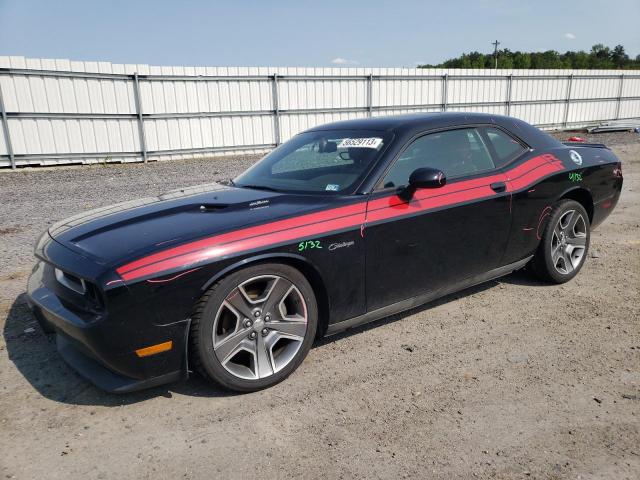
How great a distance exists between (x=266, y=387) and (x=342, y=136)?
1994 millimetres

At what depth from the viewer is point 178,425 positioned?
2621 millimetres

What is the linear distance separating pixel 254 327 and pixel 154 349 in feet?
1.87

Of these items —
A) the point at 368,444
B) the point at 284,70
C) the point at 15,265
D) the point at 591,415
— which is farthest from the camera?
the point at 284,70

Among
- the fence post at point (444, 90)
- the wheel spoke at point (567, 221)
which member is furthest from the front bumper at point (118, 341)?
the fence post at point (444, 90)

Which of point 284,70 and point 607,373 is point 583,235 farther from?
point 284,70

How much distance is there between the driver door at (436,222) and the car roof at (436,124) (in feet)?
0.30

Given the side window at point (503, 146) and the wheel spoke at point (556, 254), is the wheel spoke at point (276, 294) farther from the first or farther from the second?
the wheel spoke at point (556, 254)

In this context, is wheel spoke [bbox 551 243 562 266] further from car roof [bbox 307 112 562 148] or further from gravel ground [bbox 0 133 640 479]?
car roof [bbox 307 112 562 148]

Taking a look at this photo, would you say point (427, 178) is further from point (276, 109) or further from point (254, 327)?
point (276, 109)

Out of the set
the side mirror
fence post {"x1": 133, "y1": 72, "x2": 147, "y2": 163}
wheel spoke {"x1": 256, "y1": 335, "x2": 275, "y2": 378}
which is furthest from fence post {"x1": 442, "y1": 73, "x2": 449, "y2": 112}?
wheel spoke {"x1": 256, "y1": 335, "x2": 275, "y2": 378}

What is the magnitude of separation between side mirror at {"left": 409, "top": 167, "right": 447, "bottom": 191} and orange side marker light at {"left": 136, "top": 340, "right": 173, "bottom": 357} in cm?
184

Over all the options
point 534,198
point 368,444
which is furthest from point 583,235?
point 368,444

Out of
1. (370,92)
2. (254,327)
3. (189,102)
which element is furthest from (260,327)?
(370,92)

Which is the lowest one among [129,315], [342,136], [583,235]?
[583,235]
